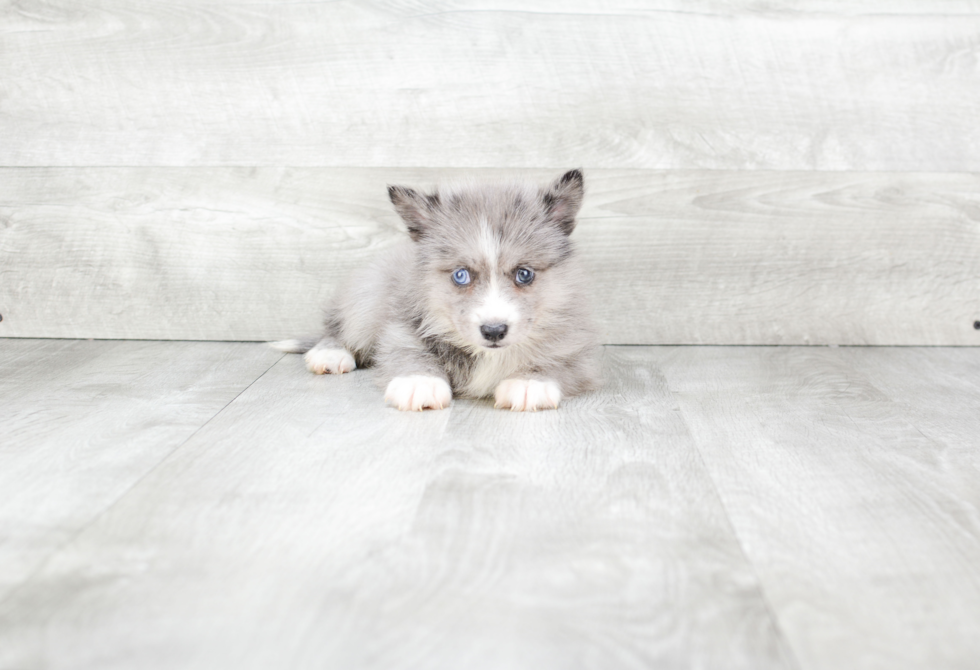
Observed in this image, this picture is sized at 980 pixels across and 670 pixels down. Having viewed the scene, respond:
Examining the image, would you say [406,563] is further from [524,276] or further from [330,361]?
[330,361]

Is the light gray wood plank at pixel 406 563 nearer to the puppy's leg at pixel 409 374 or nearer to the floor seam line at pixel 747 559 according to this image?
the floor seam line at pixel 747 559

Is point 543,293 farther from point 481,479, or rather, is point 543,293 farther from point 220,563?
point 220,563

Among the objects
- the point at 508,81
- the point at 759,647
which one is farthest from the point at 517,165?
the point at 759,647

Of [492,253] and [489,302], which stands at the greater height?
[492,253]

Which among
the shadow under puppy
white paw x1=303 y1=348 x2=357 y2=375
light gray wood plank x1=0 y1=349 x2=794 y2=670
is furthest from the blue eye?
white paw x1=303 y1=348 x2=357 y2=375

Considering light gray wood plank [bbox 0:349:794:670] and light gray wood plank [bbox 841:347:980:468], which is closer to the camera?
light gray wood plank [bbox 0:349:794:670]

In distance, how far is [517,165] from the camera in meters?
3.00

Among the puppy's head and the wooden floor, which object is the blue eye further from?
the wooden floor

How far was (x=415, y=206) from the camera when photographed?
92.2 inches

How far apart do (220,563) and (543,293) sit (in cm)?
122

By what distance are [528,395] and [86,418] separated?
1.14m

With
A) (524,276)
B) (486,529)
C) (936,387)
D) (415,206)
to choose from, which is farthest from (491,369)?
(936,387)

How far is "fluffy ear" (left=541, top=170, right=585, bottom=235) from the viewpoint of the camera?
A: 229 cm

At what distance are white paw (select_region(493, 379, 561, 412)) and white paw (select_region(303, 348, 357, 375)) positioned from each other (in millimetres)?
647
